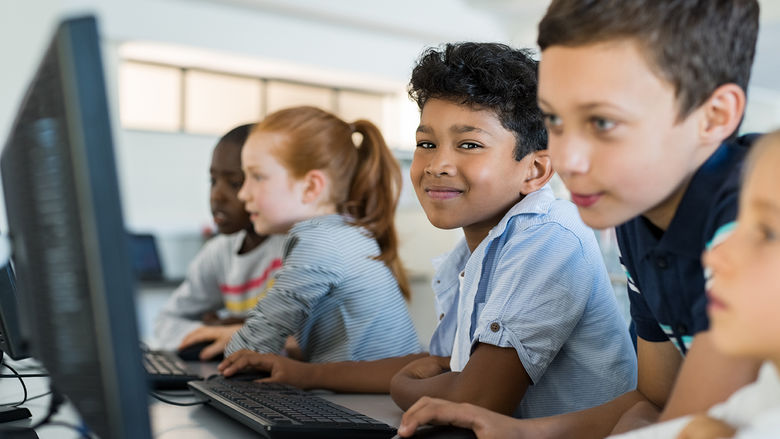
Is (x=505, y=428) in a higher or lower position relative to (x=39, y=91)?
lower

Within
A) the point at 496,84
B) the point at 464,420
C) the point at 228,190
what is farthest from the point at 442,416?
the point at 228,190

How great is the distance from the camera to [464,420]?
75cm

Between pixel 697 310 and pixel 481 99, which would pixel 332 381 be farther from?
pixel 697 310

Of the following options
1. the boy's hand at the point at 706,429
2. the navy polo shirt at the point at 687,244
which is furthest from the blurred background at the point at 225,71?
the boy's hand at the point at 706,429

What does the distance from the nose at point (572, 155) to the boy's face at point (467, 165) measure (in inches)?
16.5

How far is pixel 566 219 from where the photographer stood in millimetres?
1017

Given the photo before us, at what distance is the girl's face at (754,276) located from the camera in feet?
1.51

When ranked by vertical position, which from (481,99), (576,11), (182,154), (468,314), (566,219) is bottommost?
(182,154)

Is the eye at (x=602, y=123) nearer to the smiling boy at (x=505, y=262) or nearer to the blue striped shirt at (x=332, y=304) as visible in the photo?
the smiling boy at (x=505, y=262)

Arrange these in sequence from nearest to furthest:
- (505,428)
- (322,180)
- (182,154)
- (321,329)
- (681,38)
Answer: (681,38), (505,428), (321,329), (322,180), (182,154)

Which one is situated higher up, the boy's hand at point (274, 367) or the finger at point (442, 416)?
the finger at point (442, 416)

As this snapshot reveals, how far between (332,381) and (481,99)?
1.62 feet

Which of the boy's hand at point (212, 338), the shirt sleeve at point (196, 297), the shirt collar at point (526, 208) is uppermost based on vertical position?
the shirt collar at point (526, 208)

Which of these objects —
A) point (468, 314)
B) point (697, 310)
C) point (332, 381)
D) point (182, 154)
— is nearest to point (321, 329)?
point (332, 381)
